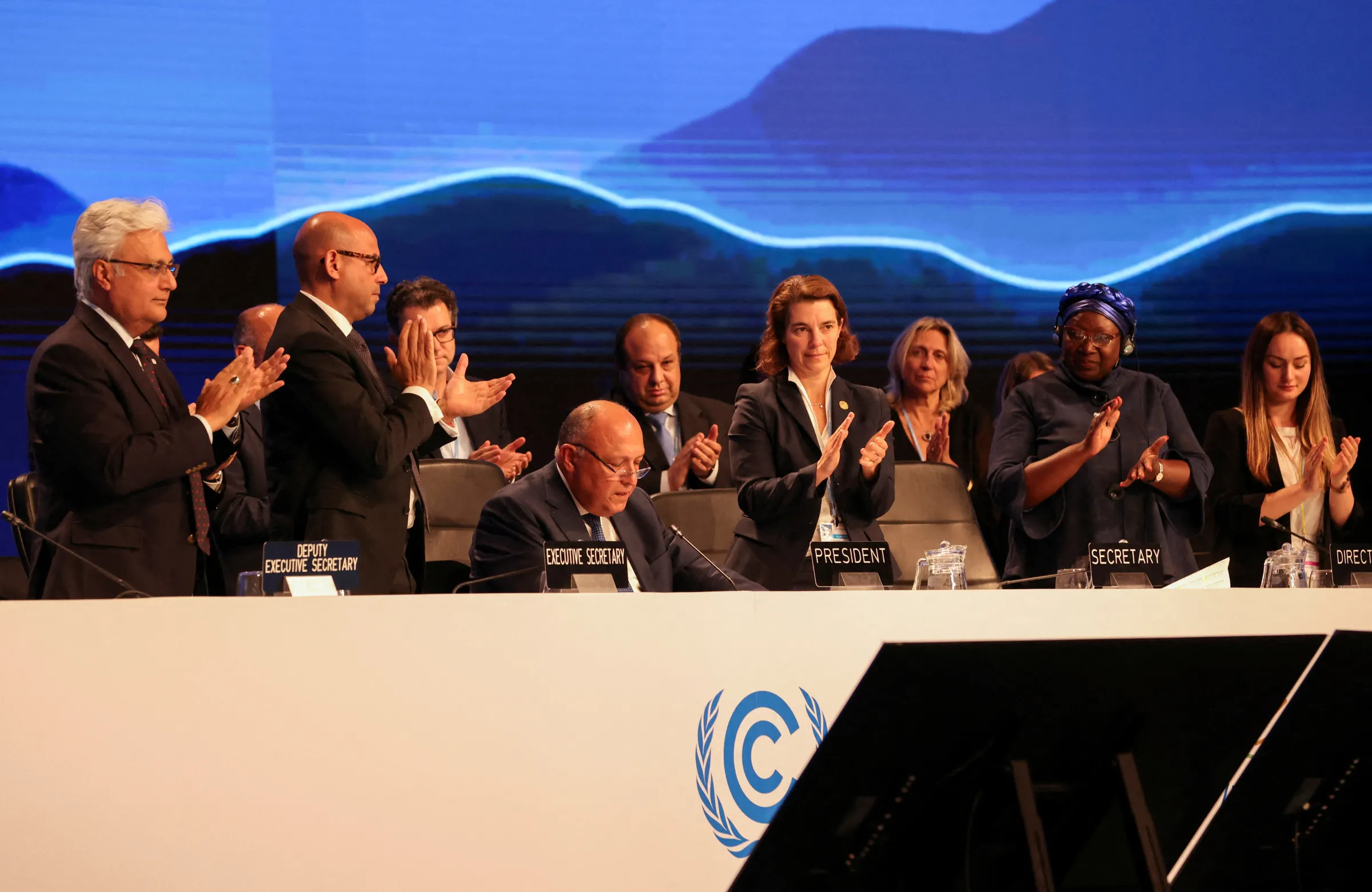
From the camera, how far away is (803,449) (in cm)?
348

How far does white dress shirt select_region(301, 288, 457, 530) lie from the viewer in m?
2.92

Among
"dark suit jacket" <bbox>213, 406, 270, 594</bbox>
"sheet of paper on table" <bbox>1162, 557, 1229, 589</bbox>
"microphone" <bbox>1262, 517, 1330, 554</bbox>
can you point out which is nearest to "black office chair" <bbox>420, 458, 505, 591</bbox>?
"dark suit jacket" <bbox>213, 406, 270, 594</bbox>

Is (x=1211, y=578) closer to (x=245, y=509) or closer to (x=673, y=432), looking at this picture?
(x=673, y=432)

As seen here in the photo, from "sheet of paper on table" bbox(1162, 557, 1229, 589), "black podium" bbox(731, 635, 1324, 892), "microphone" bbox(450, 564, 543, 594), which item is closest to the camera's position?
"black podium" bbox(731, 635, 1324, 892)

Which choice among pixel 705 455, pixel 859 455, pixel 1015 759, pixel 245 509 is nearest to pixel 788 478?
pixel 859 455

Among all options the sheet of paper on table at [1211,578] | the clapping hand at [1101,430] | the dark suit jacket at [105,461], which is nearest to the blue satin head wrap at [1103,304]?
the clapping hand at [1101,430]

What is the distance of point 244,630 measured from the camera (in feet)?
6.75

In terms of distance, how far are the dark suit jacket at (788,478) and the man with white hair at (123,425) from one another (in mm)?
1160

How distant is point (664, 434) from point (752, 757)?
197 cm

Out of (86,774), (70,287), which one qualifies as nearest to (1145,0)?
(70,287)

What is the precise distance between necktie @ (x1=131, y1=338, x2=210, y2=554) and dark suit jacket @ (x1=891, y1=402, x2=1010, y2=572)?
2155mm

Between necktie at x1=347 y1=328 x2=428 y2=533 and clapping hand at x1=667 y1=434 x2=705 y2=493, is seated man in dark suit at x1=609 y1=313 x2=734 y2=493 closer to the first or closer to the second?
clapping hand at x1=667 y1=434 x2=705 y2=493

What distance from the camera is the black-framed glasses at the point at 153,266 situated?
9.13 ft

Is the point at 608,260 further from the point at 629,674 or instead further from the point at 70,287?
the point at 629,674
